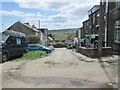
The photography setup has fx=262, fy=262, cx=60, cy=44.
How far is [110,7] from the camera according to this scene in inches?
1090

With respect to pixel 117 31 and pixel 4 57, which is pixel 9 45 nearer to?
pixel 4 57

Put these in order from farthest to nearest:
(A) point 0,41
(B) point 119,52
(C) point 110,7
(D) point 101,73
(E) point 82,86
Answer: (C) point 110,7, (B) point 119,52, (A) point 0,41, (D) point 101,73, (E) point 82,86

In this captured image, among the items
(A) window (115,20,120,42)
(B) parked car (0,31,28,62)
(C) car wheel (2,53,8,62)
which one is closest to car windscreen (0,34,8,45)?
(B) parked car (0,31,28,62)

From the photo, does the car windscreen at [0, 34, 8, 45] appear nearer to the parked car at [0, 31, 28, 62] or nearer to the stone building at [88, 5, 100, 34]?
the parked car at [0, 31, 28, 62]

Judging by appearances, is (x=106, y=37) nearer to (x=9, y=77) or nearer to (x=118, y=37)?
(x=118, y=37)

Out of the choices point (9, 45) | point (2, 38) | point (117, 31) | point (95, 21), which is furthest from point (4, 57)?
point (95, 21)

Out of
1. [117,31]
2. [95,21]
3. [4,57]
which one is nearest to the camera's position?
[4,57]

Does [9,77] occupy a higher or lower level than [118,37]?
lower

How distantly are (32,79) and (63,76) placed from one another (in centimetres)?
151

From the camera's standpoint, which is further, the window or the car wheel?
the window

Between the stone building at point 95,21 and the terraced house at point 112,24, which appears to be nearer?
the terraced house at point 112,24

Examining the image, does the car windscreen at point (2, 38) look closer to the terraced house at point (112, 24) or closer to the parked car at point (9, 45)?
the parked car at point (9, 45)

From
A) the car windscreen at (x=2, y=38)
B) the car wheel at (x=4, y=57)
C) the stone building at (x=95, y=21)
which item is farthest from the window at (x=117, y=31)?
the stone building at (x=95, y=21)

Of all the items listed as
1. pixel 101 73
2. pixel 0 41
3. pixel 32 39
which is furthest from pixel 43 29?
pixel 101 73
